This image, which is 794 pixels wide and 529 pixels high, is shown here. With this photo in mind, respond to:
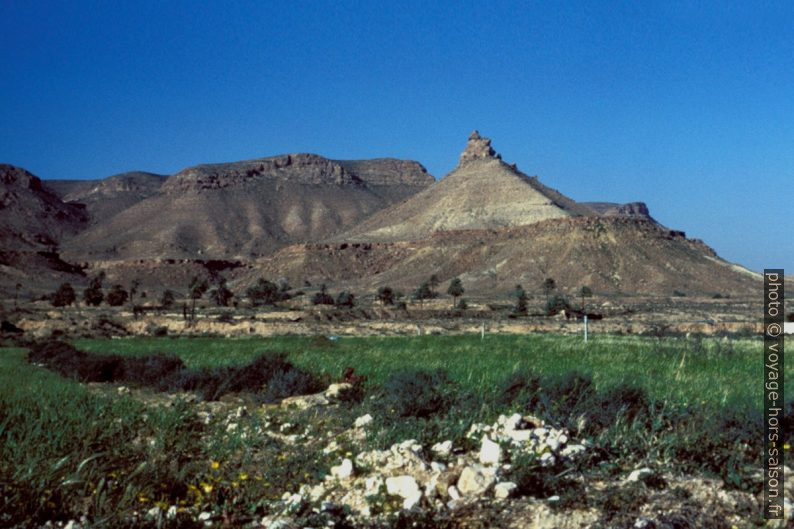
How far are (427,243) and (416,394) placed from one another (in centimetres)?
12222

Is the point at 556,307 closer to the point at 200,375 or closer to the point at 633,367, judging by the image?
the point at 633,367

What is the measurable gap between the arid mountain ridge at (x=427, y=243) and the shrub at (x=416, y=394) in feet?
293

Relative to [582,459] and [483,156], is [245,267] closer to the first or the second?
[483,156]

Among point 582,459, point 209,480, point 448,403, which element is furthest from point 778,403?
point 209,480

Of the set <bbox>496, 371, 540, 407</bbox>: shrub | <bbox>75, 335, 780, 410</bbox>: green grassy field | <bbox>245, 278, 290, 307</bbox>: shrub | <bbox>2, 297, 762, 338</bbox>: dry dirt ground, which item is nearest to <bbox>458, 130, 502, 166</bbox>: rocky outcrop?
<bbox>245, 278, 290, 307</bbox>: shrub

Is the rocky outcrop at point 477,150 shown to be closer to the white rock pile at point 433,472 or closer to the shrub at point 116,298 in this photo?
the shrub at point 116,298

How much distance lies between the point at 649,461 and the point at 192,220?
187 meters

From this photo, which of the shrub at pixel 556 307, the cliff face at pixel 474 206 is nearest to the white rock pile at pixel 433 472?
the shrub at pixel 556 307

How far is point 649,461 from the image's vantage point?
8.19 m

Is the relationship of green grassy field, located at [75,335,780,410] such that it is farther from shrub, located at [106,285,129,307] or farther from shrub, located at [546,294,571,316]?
shrub, located at [106,285,129,307]

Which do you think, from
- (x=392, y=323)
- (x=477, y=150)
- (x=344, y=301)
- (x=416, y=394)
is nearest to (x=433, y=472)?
(x=416, y=394)

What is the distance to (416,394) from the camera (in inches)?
420

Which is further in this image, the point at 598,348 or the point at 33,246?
the point at 33,246

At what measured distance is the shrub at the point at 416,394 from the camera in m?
10.4
